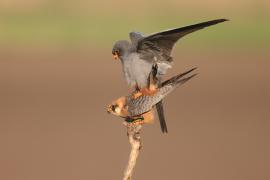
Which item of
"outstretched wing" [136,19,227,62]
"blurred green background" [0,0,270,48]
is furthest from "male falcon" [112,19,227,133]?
"blurred green background" [0,0,270,48]

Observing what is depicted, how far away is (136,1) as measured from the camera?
208 inches

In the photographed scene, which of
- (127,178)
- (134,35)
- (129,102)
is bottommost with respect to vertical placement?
(127,178)

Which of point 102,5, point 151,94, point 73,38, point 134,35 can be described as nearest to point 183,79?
point 151,94

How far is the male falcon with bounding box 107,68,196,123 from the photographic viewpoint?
59.2 inches

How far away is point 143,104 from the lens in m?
1.52

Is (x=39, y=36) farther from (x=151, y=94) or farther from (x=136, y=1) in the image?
→ (x=151, y=94)

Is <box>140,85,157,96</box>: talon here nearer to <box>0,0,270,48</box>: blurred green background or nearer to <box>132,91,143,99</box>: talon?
<box>132,91,143,99</box>: talon

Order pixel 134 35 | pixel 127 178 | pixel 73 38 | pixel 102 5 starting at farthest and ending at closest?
1. pixel 102 5
2. pixel 73 38
3. pixel 134 35
4. pixel 127 178

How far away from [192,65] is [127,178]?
2.90m

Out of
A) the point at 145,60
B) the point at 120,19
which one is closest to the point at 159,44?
the point at 145,60

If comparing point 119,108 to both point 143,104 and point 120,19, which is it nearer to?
point 143,104

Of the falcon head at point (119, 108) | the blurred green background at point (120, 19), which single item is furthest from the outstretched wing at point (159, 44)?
the blurred green background at point (120, 19)

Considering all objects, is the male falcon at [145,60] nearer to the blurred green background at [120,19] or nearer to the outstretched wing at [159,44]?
the outstretched wing at [159,44]

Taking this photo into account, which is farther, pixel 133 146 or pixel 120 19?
pixel 120 19
